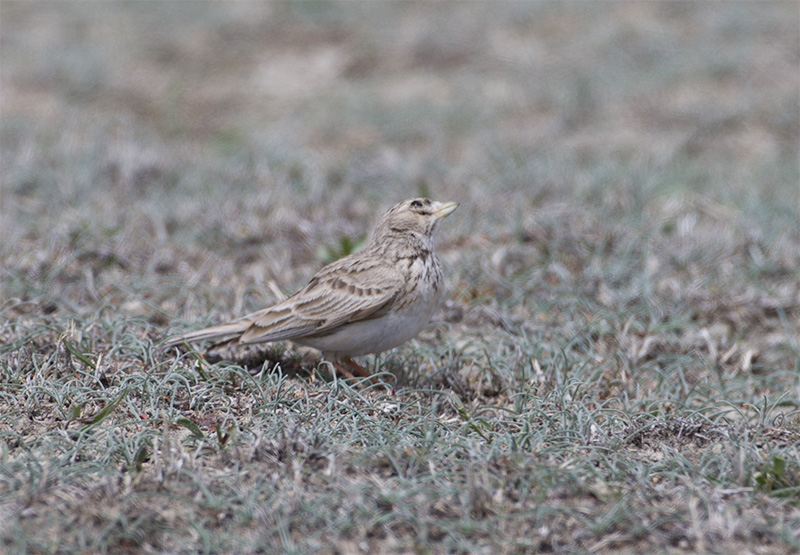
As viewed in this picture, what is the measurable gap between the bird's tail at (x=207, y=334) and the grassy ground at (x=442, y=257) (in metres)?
0.16

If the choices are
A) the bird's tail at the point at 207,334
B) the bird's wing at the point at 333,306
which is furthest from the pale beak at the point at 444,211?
the bird's tail at the point at 207,334

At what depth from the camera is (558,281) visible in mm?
6617

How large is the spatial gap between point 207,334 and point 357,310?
0.84 m

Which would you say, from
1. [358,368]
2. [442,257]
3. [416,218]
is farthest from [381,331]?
[442,257]

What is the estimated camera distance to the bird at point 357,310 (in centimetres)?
493

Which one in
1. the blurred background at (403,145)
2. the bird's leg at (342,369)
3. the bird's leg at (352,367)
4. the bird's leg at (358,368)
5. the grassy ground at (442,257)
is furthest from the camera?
the blurred background at (403,145)

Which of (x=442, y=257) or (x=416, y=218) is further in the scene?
(x=442, y=257)

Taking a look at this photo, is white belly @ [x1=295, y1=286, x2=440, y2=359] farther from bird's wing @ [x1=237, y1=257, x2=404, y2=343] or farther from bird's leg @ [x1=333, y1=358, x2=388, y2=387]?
bird's leg @ [x1=333, y1=358, x2=388, y2=387]

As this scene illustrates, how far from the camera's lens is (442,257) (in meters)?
6.89

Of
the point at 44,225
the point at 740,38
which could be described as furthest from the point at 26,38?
the point at 740,38

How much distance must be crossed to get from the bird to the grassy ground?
0.59 ft

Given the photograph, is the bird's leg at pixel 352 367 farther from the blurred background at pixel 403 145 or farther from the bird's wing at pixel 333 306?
the blurred background at pixel 403 145

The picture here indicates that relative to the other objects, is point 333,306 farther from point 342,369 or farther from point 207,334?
point 207,334

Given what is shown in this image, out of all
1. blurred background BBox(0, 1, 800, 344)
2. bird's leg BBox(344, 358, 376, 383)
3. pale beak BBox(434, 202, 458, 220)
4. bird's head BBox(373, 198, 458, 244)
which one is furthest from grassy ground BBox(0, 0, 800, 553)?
pale beak BBox(434, 202, 458, 220)
